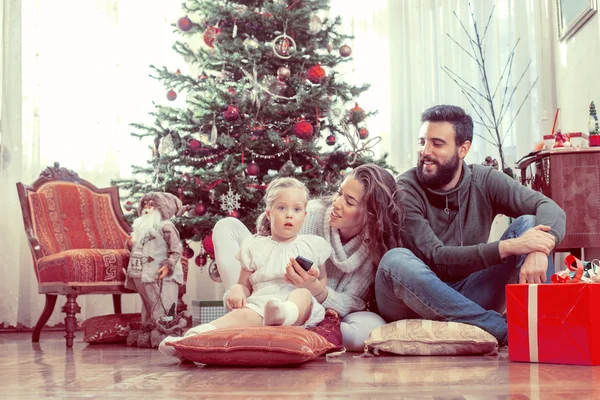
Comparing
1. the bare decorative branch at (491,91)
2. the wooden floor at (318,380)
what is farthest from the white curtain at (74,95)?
the wooden floor at (318,380)

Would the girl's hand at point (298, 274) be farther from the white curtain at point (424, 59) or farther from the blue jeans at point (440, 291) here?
the white curtain at point (424, 59)

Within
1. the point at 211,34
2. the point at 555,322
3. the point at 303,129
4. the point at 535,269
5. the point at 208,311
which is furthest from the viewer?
the point at 211,34

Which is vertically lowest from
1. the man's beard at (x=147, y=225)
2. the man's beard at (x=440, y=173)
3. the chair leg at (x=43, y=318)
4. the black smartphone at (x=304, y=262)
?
the chair leg at (x=43, y=318)

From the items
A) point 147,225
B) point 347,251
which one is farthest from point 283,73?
point 347,251

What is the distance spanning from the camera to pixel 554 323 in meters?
2.19

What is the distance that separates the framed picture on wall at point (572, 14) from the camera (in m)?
4.09

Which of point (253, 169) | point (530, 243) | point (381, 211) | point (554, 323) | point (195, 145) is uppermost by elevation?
point (195, 145)

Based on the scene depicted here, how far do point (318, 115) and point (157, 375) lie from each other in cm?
240

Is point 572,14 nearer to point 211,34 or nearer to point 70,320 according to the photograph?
point 211,34

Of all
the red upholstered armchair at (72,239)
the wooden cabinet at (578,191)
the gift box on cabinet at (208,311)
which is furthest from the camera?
the gift box on cabinet at (208,311)

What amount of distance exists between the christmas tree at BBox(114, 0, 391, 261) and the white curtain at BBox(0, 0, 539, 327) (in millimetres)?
860

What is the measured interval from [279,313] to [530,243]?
0.85 meters

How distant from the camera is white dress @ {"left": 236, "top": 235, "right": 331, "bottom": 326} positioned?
270 centimetres

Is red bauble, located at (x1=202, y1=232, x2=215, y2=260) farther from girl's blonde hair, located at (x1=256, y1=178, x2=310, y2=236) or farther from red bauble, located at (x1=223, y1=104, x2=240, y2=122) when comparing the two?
girl's blonde hair, located at (x1=256, y1=178, x2=310, y2=236)
